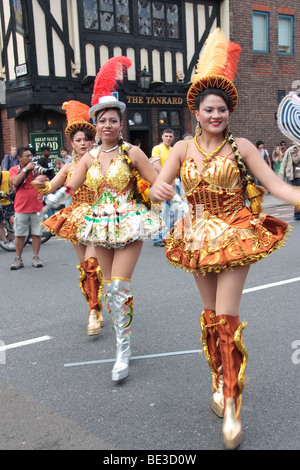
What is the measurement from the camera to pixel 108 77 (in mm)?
4258

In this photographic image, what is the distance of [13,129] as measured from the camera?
15523mm

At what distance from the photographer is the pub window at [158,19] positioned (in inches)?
656

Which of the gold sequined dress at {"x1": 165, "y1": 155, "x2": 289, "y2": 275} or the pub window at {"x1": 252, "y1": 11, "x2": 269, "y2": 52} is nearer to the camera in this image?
the gold sequined dress at {"x1": 165, "y1": 155, "x2": 289, "y2": 275}

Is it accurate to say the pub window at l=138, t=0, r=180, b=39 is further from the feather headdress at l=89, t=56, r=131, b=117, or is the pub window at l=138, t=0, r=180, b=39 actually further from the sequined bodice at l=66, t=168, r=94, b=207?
the feather headdress at l=89, t=56, r=131, b=117

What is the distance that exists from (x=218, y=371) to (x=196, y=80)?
1775mm

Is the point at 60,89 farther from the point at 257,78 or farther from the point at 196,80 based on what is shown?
the point at 196,80

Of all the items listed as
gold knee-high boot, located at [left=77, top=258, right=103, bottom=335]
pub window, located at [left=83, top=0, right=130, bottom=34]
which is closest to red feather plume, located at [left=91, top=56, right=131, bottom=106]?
gold knee-high boot, located at [left=77, top=258, right=103, bottom=335]

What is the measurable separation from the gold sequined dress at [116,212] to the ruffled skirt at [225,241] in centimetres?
73

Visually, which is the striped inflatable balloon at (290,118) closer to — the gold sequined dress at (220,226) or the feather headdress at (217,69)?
the feather headdress at (217,69)

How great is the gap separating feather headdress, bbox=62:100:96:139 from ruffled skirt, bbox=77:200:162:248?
1.49 metres

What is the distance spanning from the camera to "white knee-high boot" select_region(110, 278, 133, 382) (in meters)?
3.77

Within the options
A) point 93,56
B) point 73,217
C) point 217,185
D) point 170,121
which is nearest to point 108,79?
point 73,217

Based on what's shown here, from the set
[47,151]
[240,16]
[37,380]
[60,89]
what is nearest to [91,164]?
[37,380]

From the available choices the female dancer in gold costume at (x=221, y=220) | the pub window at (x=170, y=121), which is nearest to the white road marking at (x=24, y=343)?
the female dancer in gold costume at (x=221, y=220)
